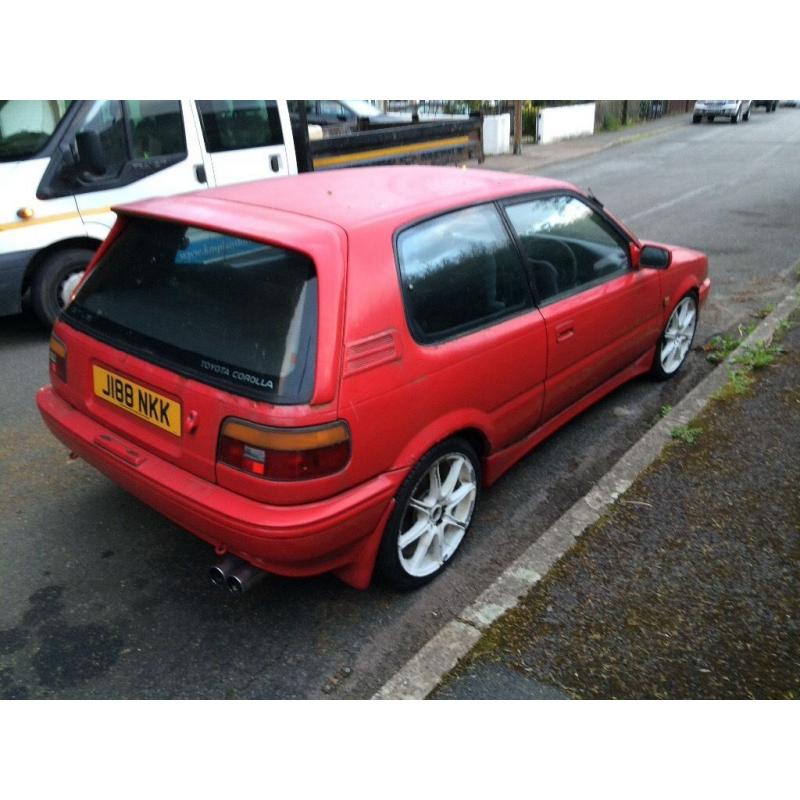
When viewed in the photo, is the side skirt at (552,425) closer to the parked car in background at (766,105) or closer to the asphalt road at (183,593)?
the asphalt road at (183,593)

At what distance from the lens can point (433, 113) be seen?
19203 mm

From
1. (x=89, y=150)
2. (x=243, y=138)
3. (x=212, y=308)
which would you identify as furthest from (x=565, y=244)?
(x=243, y=138)

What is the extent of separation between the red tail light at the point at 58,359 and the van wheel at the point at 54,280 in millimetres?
2927

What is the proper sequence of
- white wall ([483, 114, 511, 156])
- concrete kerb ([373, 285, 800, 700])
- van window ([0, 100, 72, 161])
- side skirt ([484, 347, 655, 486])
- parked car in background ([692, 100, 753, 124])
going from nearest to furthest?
1. concrete kerb ([373, 285, 800, 700])
2. side skirt ([484, 347, 655, 486])
3. van window ([0, 100, 72, 161])
4. white wall ([483, 114, 511, 156])
5. parked car in background ([692, 100, 753, 124])

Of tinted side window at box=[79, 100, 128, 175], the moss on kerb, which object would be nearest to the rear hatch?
the moss on kerb

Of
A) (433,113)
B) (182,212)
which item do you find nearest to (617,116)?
(433,113)

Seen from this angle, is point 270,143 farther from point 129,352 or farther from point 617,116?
point 617,116

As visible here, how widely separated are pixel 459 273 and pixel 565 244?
938mm

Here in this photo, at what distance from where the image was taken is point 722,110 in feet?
93.2

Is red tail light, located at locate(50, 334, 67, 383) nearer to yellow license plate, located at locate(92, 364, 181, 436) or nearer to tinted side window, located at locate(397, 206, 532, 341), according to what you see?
yellow license plate, located at locate(92, 364, 181, 436)

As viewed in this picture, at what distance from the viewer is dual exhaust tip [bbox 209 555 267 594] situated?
2617mm

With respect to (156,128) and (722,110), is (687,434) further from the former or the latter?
(722,110)

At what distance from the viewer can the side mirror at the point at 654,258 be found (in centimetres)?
416

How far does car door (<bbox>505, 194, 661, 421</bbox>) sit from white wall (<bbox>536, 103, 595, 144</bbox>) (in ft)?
65.9
